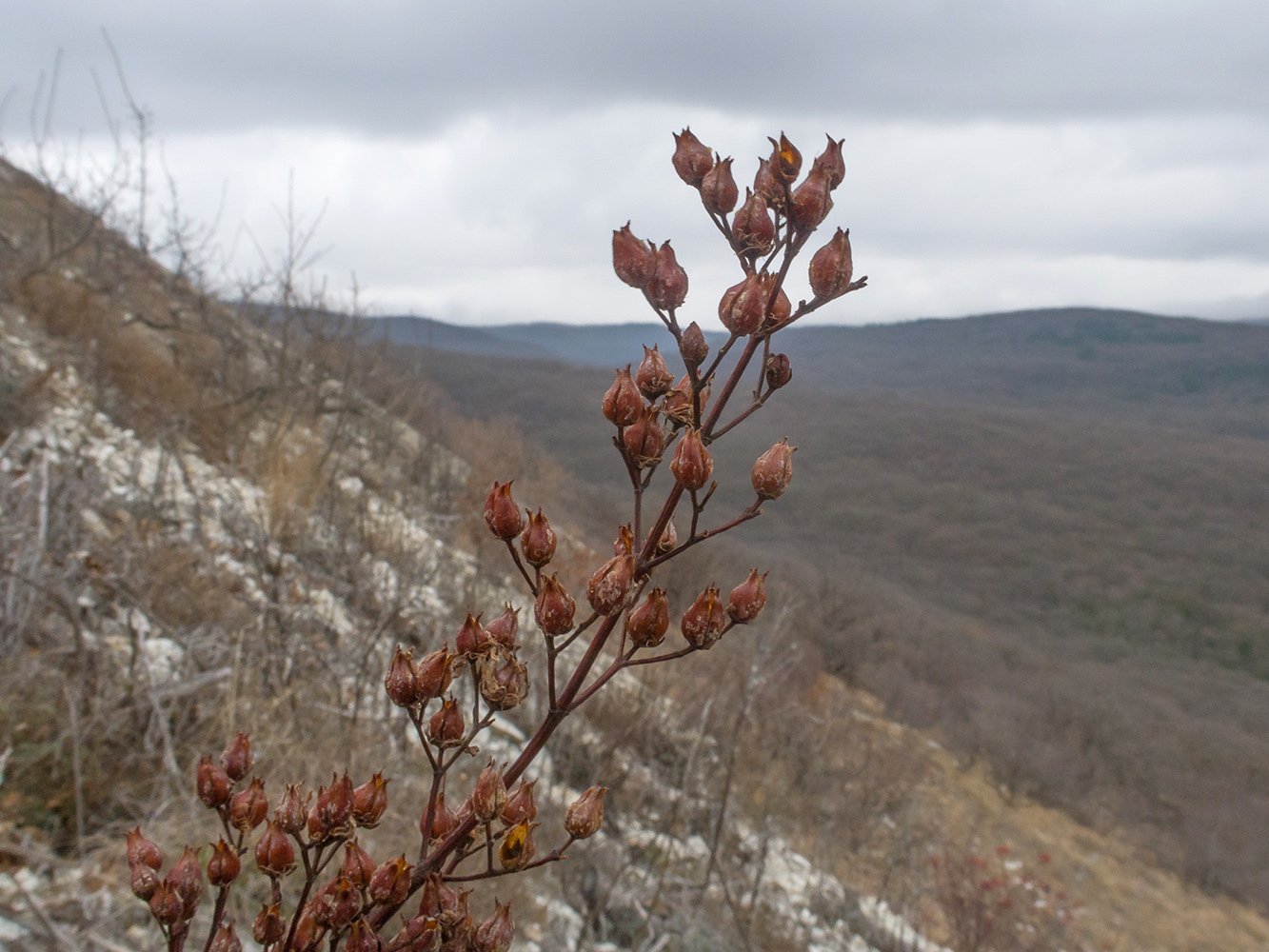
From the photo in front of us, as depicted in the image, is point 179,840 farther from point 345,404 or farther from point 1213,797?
point 1213,797

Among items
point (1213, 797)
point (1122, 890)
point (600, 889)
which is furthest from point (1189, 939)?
point (600, 889)

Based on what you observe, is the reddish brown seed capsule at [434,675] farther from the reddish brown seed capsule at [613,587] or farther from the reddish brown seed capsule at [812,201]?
the reddish brown seed capsule at [812,201]

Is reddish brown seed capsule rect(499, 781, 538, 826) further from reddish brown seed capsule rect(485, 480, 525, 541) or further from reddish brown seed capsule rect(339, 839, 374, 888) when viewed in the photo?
reddish brown seed capsule rect(485, 480, 525, 541)

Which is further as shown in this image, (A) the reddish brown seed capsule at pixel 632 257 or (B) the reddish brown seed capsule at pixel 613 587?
(A) the reddish brown seed capsule at pixel 632 257

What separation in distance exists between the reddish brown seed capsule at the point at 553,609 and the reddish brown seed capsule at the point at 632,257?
470 mm

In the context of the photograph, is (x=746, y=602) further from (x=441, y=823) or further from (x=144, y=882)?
(x=144, y=882)

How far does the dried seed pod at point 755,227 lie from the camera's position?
111 cm

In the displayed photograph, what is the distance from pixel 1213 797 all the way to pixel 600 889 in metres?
45.2

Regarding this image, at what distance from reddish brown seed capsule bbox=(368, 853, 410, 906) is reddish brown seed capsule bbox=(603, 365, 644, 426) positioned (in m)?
0.64

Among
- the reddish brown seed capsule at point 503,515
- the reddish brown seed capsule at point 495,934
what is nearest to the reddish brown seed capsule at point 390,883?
the reddish brown seed capsule at point 495,934

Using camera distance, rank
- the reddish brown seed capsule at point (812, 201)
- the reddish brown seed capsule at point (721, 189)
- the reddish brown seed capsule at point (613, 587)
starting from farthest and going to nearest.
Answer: the reddish brown seed capsule at point (721, 189) < the reddish brown seed capsule at point (812, 201) < the reddish brown seed capsule at point (613, 587)

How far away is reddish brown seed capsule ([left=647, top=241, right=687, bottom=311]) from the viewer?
1.15 meters

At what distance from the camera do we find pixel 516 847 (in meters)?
1.06

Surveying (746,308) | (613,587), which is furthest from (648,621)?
(746,308)
